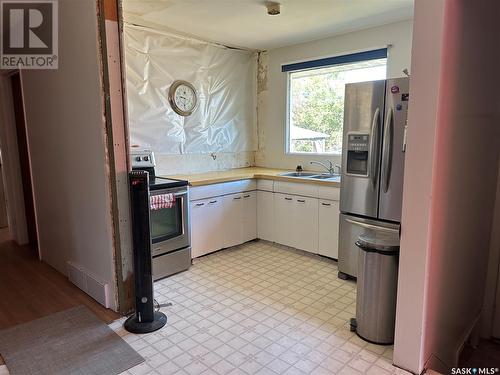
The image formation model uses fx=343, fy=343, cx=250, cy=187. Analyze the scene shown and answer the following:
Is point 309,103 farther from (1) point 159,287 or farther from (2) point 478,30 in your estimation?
(1) point 159,287

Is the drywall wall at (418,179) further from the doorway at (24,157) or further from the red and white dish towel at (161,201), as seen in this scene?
the doorway at (24,157)

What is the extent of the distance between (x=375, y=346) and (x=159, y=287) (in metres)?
1.84

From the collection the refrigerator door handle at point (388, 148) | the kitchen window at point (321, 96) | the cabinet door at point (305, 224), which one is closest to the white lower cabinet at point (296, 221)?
the cabinet door at point (305, 224)

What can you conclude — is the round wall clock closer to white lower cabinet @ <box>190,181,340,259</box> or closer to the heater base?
white lower cabinet @ <box>190,181,340,259</box>

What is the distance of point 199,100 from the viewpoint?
4.23m

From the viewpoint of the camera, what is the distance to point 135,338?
7.54ft

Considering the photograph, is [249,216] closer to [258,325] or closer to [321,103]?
[321,103]

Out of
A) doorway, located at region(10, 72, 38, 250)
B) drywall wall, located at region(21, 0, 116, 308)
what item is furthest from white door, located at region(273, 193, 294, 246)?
doorway, located at region(10, 72, 38, 250)

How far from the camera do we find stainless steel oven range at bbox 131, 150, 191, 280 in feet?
10.2

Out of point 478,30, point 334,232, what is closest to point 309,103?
point 334,232

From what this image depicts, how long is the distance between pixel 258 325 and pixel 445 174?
1.56m

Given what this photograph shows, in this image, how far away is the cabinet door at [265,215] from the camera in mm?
4098

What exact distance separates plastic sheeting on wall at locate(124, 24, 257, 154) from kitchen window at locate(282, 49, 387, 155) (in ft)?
2.11

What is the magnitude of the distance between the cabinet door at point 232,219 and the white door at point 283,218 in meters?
0.42
